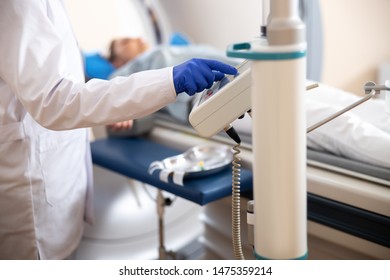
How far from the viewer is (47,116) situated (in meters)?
1.28

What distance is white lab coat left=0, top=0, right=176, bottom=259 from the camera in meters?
1.23

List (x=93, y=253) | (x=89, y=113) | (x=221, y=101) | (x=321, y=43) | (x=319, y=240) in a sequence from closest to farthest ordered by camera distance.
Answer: (x=221, y=101) → (x=89, y=113) → (x=319, y=240) → (x=93, y=253) → (x=321, y=43)

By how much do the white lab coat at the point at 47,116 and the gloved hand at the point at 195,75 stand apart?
24mm

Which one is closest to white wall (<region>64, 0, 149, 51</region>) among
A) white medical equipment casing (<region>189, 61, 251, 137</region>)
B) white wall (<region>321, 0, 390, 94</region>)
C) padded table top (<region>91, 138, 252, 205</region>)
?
white wall (<region>321, 0, 390, 94</region>)

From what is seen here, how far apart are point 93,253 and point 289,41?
5.95 feet

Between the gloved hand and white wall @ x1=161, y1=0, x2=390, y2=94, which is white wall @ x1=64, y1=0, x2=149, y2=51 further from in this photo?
the gloved hand

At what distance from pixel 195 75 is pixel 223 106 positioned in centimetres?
14

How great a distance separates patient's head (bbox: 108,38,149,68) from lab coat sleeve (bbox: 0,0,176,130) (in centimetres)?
220

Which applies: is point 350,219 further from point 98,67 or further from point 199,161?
point 98,67

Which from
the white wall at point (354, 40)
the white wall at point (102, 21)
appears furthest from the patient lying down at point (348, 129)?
the white wall at point (102, 21)

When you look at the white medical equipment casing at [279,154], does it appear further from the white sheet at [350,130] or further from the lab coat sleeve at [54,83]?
the white sheet at [350,130]

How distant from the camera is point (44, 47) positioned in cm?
129

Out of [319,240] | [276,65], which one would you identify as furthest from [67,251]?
[276,65]
